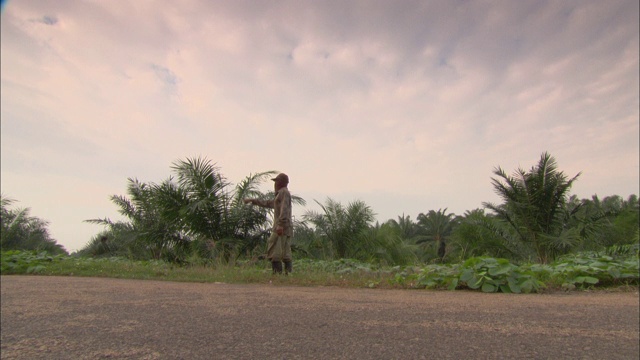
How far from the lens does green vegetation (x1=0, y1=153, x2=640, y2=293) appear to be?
14.5 feet

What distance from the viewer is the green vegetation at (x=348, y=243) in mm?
4414

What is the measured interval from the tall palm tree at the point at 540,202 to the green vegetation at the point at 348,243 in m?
0.02

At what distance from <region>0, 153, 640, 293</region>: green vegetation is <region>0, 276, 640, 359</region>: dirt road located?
74 centimetres

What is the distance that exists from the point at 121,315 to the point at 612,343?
3121mm

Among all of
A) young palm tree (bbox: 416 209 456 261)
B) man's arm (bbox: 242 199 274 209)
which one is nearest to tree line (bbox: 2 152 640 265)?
man's arm (bbox: 242 199 274 209)

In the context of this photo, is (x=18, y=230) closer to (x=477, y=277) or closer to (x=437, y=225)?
(x=477, y=277)

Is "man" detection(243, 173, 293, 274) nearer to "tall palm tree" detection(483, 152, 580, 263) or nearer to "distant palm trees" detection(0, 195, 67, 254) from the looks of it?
"tall palm tree" detection(483, 152, 580, 263)

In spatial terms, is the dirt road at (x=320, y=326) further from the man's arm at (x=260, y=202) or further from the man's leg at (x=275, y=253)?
the man's arm at (x=260, y=202)

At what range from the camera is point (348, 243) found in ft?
39.5

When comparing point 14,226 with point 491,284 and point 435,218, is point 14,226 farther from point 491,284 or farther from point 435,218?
point 435,218

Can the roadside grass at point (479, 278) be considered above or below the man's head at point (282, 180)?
below

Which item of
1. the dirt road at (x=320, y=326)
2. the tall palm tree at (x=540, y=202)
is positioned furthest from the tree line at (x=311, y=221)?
the dirt road at (x=320, y=326)

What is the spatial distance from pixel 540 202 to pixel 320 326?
894 cm

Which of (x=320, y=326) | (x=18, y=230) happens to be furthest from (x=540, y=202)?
(x=18, y=230)
